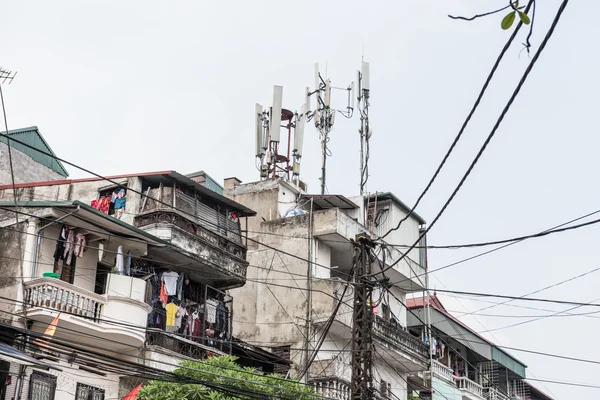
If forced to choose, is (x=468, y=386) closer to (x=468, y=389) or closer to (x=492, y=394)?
(x=468, y=389)

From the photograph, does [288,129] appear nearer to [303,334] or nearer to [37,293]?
[303,334]

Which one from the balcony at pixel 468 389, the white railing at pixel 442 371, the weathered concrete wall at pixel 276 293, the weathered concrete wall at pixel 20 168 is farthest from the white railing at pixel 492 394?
the weathered concrete wall at pixel 20 168

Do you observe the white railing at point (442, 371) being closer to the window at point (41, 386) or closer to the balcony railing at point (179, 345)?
the balcony railing at point (179, 345)

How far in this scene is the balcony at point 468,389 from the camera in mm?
36156

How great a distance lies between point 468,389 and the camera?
120ft

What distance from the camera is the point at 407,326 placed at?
36906 millimetres

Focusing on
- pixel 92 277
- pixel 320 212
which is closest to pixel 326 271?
pixel 320 212

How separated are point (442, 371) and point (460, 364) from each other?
5.05m

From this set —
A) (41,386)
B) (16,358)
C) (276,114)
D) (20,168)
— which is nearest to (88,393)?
(41,386)

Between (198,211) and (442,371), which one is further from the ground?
(198,211)

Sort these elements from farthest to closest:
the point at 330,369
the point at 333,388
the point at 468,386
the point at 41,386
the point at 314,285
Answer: the point at 468,386 < the point at 314,285 < the point at 330,369 < the point at 333,388 < the point at 41,386

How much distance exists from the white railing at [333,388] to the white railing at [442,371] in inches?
297

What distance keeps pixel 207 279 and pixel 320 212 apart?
5292mm

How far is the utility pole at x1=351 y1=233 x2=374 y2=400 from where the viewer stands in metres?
17.6
